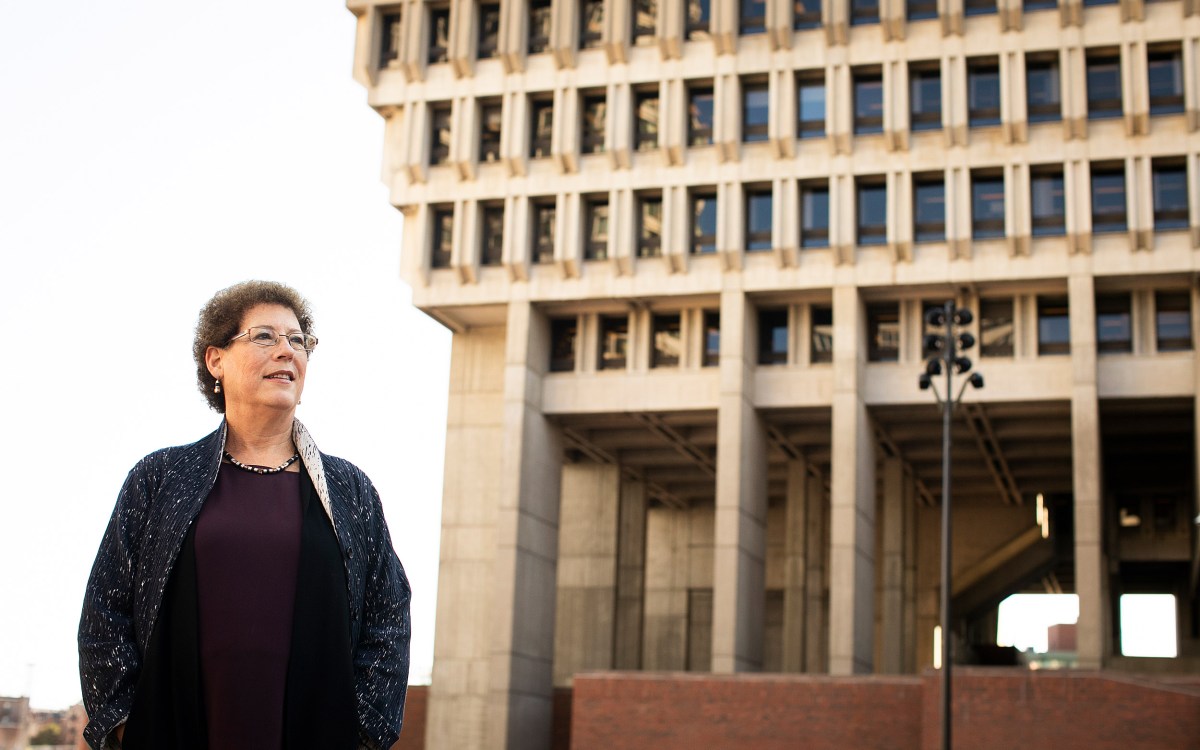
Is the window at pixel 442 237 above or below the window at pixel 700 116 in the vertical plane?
below

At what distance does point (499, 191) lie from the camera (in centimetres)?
4722

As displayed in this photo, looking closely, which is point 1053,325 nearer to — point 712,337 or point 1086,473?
point 1086,473

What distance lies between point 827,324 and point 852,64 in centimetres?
726

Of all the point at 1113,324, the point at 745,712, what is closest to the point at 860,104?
the point at 1113,324

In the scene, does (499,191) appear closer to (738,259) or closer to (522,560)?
(738,259)

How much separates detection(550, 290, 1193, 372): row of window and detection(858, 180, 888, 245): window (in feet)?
6.84

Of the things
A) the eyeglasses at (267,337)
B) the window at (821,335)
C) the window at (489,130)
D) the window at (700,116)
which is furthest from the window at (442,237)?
the eyeglasses at (267,337)

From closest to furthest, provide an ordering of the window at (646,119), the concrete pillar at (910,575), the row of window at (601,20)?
the row of window at (601,20) → the window at (646,119) → the concrete pillar at (910,575)

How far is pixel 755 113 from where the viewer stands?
152 ft

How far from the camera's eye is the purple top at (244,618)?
4512 millimetres

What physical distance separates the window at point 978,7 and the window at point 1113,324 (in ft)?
27.4

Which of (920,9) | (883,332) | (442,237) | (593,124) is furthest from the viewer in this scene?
(442,237)

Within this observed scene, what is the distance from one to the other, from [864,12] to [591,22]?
7.98 metres

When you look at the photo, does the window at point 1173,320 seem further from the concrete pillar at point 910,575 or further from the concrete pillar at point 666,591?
the concrete pillar at point 666,591
